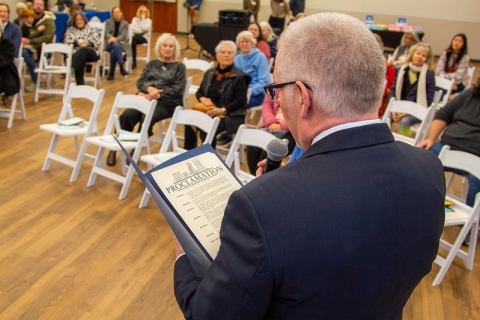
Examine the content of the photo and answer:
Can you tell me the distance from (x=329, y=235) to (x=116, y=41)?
27.3 feet

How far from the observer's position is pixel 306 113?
969mm

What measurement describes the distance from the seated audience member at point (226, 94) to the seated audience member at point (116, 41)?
394 cm

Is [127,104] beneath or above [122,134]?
above

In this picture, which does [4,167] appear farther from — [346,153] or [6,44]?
[346,153]

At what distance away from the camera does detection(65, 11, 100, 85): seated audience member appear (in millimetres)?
7246

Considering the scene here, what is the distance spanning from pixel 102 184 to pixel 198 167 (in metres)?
3.25

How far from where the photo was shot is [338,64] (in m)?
0.92

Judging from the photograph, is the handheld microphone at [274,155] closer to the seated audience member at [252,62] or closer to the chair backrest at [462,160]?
the chair backrest at [462,160]

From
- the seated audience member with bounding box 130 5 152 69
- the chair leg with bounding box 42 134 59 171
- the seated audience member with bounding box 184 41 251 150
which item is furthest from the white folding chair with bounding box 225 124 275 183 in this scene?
the seated audience member with bounding box 130 5 152 69

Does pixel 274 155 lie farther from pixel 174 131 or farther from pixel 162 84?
pixel 162 84

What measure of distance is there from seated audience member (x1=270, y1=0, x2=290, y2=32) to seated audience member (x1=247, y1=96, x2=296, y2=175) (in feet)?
24.5

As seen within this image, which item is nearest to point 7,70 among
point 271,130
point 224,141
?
point 224,141

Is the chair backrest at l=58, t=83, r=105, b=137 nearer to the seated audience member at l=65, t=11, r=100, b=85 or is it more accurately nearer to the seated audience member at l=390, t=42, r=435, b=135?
the seated audience member at l=65, t=11, r=100, b=85

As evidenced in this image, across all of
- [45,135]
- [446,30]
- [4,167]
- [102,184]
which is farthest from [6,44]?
[446,30]
